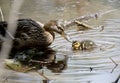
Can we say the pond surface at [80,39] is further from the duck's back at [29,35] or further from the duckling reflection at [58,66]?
the duck's back at [29,35]

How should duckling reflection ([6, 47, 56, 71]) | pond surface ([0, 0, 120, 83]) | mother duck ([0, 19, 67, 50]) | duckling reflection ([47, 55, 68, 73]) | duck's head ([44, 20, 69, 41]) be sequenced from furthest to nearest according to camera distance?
duck's head ([44, 20, 69, 41]), mother duck ([0, 19, 67, 50]), duckling reflection ([6, 47, 56, 71]), duckling reflection ([47, 55, 68, 73]), pond surface ([0, 0, 120, 83])

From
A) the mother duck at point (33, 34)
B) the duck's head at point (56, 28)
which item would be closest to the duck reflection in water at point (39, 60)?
the mother duck at point (33, 34)

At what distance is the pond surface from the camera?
4.20m

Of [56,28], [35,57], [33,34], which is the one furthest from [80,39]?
[35,57]

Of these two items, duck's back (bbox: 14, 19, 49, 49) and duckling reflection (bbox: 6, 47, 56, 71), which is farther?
duck's back (bbox: 14, 19, 49, 49)

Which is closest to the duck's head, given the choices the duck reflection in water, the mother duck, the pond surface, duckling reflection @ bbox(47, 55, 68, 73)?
the mother duck

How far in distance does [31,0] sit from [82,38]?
10.9ft

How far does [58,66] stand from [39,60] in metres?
0.34

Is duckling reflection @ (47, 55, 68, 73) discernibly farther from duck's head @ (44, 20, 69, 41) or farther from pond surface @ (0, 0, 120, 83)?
duck's head @ (44, 20, 69, 41)

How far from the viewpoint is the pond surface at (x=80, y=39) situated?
13.8 feet

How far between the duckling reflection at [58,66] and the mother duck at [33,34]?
2.21ft

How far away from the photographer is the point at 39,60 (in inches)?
193

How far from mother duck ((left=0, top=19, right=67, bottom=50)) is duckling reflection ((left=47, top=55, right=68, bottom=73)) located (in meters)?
0.67

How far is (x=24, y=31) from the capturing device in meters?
5.50
